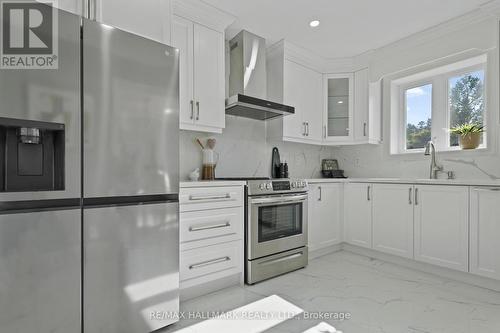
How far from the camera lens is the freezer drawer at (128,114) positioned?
1.35 m

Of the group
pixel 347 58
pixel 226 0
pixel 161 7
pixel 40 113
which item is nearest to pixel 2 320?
pixel 40 113

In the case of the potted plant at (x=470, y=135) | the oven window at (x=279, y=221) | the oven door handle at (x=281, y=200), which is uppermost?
the potted plant at (x=470, y=135)

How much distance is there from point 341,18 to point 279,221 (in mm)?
2083

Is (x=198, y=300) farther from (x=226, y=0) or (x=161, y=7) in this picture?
(x=226, y=0)

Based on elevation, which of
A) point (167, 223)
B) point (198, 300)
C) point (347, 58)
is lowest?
point (198, 300)

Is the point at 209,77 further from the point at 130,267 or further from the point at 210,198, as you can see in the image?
the point at 130,267

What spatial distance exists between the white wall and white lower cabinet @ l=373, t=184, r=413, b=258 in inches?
23.2

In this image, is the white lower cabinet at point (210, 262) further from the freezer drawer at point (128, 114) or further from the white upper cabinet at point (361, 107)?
the white upper cabinet at point (361, 107)

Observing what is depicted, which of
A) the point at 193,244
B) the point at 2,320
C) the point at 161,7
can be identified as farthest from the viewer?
the point at 193,244

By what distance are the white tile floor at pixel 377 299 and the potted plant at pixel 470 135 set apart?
1383mm

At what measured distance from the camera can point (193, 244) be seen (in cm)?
201

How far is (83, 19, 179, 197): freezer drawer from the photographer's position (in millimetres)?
1352

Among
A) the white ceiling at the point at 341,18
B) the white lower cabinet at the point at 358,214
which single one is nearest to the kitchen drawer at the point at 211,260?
the white lower cabinet at the point at 358,214

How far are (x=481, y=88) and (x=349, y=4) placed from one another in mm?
1745
